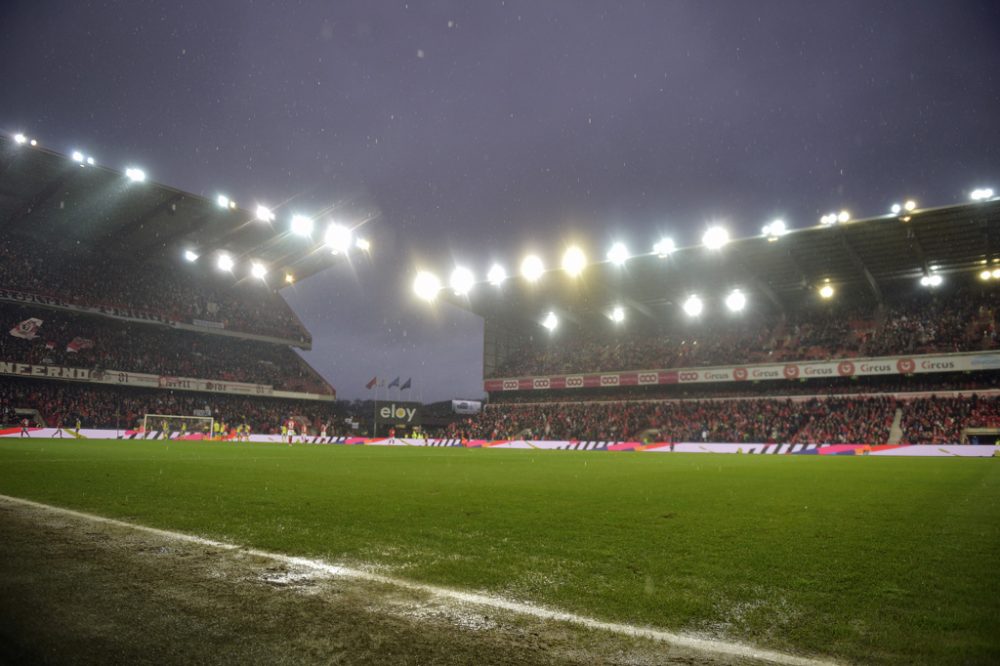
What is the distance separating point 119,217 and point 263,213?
966cm

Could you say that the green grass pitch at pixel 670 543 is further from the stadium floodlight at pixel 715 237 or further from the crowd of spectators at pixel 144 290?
the crowd of spectators at pixel 144 290

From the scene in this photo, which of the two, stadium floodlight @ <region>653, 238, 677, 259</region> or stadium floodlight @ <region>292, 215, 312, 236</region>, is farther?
stadium floodlight @ <region>292, 215, 312, 236</region>

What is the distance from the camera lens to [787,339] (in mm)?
44125

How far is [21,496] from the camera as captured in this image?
23.1ft

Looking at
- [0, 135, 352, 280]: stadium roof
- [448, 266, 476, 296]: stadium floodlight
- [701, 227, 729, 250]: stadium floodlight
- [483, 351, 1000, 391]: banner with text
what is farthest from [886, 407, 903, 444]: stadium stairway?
[0, 135, 352, 280]: stadium roof

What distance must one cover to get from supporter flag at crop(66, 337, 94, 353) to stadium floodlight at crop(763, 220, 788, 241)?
152 ft

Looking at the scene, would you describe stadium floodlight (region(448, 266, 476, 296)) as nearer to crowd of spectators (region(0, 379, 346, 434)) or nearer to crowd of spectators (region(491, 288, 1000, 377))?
crowd of spectators (region(491, 288, 1000, 377))

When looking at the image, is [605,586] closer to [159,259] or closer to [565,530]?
[565,530]

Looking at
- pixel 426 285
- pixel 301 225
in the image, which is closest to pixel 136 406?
pixel 301 225

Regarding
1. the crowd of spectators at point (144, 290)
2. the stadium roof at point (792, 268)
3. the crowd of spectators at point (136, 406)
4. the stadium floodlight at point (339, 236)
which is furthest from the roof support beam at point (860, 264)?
the crowd of spectators at point (144, 290)

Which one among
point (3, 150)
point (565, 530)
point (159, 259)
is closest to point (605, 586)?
point (565, 530)

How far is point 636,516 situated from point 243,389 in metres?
47.8

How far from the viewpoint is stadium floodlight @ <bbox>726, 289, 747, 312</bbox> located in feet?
147

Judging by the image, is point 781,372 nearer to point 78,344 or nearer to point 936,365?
point 936,365
